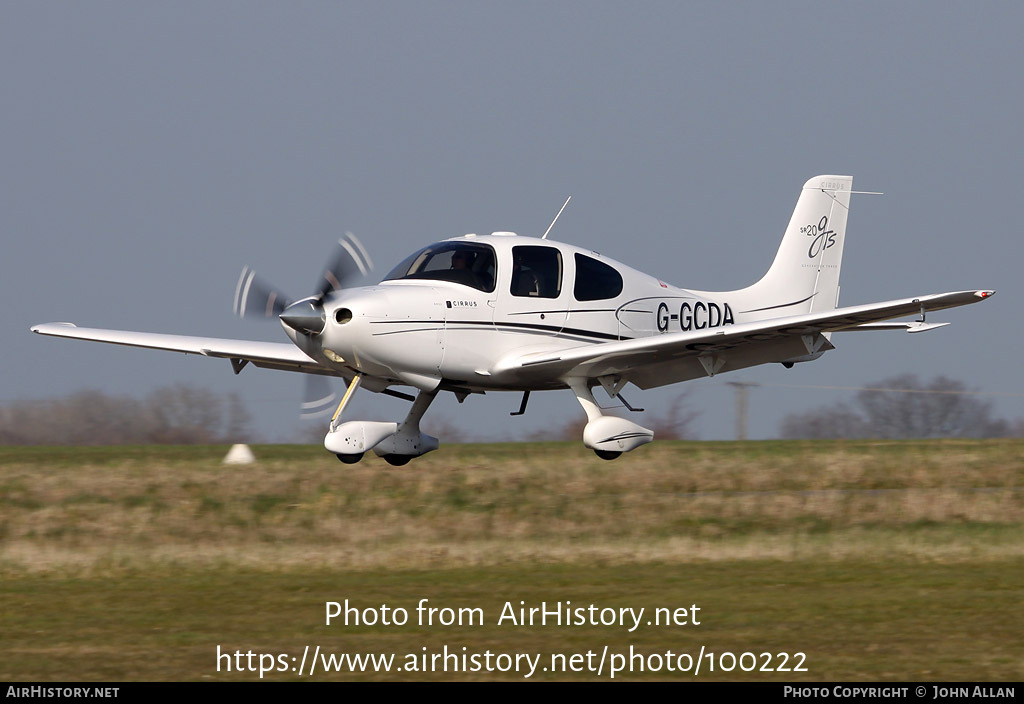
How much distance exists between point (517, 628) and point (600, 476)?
6.45 metres

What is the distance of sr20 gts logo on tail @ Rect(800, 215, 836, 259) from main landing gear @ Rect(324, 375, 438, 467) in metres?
6.50

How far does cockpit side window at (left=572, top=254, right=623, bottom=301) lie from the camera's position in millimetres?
14172

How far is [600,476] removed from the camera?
14.1m

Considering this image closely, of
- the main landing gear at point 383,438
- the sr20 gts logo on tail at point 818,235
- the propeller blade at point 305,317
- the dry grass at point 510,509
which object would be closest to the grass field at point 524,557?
the dry grass at point 510,509

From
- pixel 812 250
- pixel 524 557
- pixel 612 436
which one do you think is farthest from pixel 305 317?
pixel 812 250

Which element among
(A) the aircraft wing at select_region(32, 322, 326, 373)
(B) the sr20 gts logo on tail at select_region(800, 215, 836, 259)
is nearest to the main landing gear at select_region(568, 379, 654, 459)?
(A) the aircraft wing at select_region(32, 322, 326, 373)

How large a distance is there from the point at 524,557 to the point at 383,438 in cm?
359

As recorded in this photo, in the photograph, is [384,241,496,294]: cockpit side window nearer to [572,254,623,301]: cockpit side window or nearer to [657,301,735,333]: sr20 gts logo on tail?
[572,254,623,301]: cockpit side window

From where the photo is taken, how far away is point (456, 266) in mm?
13367

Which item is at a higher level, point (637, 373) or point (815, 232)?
point (815, 232)

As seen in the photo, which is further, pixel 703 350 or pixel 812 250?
pixel 812 250

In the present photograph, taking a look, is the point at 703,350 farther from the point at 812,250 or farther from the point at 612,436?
the point at 812,250
